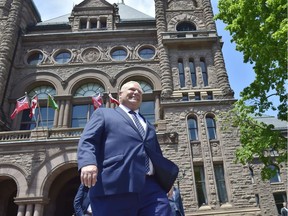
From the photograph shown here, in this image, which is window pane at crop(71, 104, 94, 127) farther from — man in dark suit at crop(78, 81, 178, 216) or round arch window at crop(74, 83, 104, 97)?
man in dark suit at crop(78, 81, 178, 216)

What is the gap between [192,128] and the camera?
17266 millimetres

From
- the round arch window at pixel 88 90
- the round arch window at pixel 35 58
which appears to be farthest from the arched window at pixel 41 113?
the round arch window at pixel 35 58

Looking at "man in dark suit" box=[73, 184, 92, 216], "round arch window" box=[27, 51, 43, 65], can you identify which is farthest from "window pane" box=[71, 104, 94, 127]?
"man in dark suit" box=[73, 184, 92, 216]

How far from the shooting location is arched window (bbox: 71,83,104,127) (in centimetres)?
2011

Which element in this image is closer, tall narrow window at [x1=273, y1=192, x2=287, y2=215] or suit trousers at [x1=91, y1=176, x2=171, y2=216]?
suit trousers at [x1=91, y1=176, x2=171, y2=216]

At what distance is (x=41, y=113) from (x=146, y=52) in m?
9.38

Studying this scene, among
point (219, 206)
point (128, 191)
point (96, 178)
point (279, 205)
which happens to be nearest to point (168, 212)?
point (128, 191)

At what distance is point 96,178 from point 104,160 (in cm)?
31

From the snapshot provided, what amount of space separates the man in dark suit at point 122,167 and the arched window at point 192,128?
1385 cm

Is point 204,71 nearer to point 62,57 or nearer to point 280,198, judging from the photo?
point 62,57

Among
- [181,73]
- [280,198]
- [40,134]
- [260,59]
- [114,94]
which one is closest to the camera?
[260,59]

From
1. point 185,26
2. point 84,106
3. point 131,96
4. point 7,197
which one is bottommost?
point 131,96

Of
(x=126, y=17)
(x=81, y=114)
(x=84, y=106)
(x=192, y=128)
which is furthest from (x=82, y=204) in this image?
(x=126, y=17)

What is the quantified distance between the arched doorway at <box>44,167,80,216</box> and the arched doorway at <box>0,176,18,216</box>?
8.24ft
